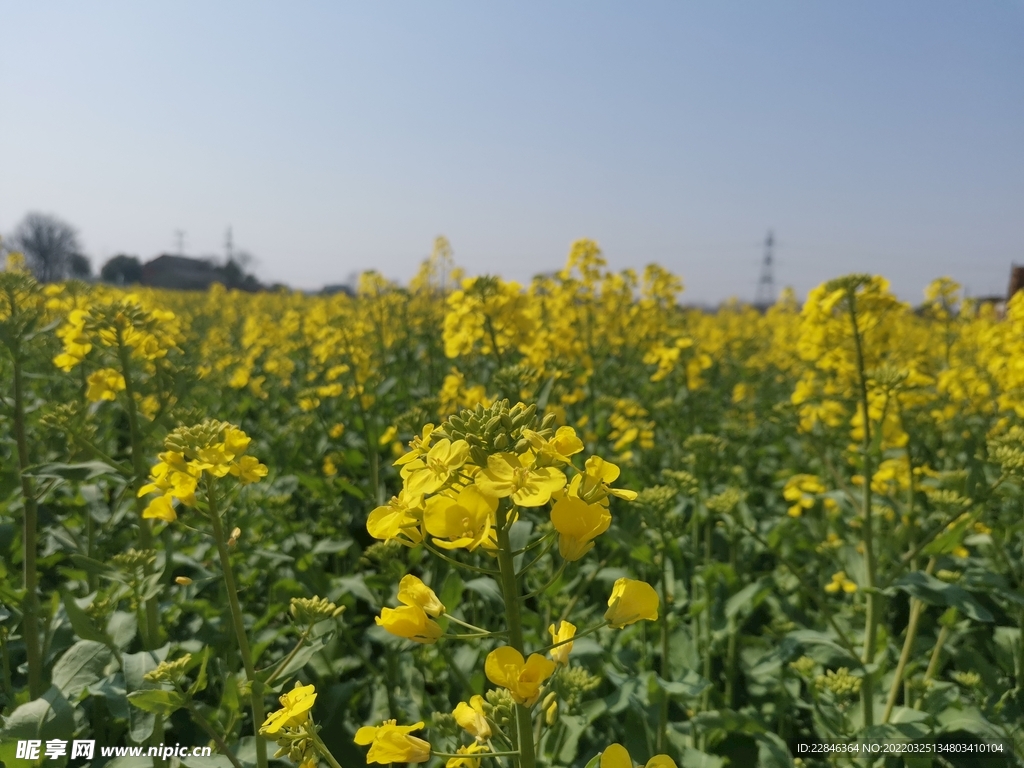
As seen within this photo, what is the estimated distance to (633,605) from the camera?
124cm

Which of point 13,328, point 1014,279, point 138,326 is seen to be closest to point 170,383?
point 138,326

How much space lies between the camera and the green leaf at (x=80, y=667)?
2.10 metres

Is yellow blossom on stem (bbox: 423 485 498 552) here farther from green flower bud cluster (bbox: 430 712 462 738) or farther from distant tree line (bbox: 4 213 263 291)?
distant tree line (bbox: 4 213 263 291)

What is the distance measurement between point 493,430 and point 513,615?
0.36 metres

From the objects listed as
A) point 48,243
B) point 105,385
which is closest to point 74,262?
point 48,243

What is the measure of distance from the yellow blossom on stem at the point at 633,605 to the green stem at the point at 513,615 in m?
0.20

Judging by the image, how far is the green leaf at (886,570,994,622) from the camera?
93.8 inches

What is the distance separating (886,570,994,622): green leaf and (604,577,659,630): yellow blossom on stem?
185 centimetres

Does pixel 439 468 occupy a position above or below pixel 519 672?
above

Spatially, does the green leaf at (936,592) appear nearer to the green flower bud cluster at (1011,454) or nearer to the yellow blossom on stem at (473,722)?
the green flower bud cluster at (1011,454)

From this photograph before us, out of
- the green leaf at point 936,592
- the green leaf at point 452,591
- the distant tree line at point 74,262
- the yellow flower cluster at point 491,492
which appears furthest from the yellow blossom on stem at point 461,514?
the distant tree line at point 74,262

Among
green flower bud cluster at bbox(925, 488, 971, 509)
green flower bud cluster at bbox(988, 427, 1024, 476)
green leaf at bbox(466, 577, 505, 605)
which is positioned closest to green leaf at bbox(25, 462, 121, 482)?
green leaf at bbox(466, 577, 505, 605)

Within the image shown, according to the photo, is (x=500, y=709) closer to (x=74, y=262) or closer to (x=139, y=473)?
(x=139, y=473)

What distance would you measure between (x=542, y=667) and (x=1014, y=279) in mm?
17361
